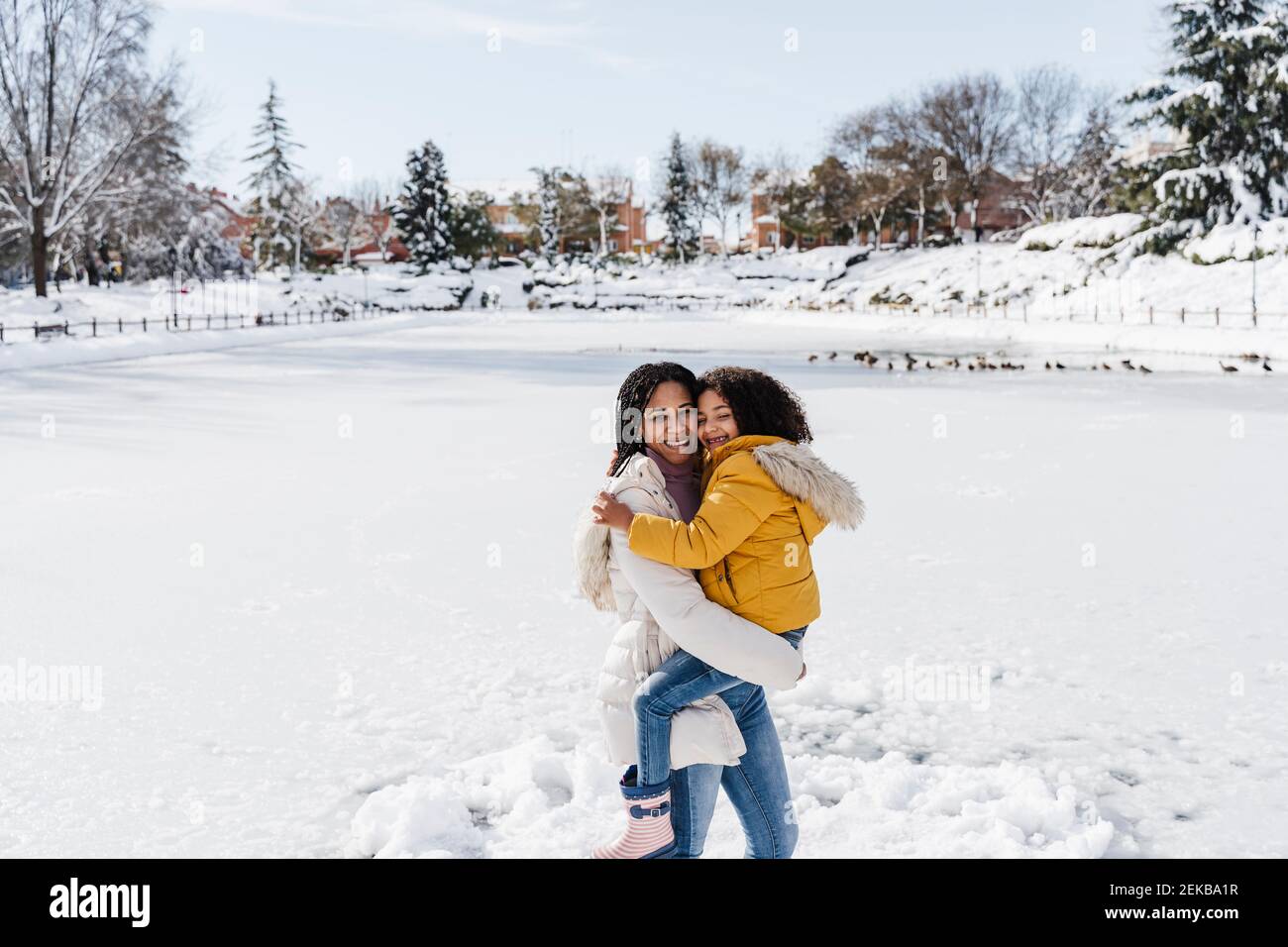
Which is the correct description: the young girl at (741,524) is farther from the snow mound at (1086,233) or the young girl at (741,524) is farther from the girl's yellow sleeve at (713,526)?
the snow mound at (1086,233)

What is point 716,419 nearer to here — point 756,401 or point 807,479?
point 756,401

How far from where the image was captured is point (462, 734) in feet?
14.2

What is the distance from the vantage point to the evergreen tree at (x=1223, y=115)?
40938 mm

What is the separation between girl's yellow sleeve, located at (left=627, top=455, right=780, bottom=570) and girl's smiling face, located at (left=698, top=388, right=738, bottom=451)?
149 millimetres

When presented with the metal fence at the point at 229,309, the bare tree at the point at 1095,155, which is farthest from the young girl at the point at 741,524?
the bare tree at the point at 1095,155

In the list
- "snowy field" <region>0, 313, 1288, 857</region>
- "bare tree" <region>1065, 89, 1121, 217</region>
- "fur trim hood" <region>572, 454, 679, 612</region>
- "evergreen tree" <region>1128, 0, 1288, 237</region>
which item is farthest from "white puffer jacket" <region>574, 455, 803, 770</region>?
"bare tree" <region>1065, 89, 1121, 217</region>

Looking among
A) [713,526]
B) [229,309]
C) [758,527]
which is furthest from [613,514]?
[229,309]

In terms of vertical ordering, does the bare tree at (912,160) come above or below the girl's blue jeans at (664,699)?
above

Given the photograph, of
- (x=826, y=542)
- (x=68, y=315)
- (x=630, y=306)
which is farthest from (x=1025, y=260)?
(x=826, y=542)

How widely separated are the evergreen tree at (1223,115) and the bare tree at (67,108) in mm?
33861

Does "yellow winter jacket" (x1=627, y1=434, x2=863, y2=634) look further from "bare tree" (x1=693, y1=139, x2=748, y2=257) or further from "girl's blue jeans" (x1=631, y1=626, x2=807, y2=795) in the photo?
"bare tree" (x1=693, y1=139, x2=748, y2=257)

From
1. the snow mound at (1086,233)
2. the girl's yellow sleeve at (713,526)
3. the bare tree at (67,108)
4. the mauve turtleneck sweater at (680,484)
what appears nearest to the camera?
the girl's yellow sleeve at (713,526)

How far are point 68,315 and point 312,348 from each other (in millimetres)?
9955

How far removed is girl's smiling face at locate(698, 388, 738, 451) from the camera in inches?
107
